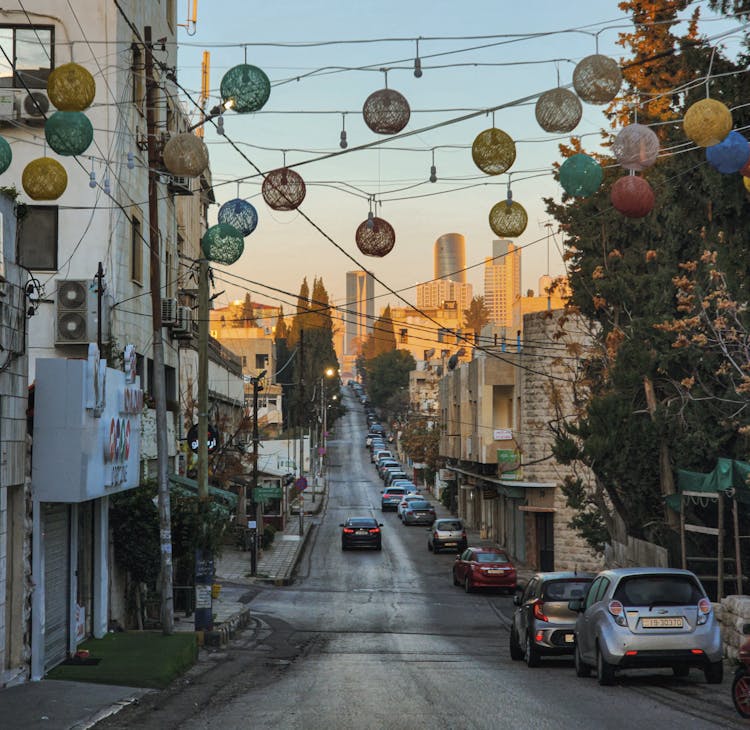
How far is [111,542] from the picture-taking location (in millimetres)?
24734

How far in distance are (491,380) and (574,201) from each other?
21.2 meters

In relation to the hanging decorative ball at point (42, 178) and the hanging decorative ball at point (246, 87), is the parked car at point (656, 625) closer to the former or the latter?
the hanging decorative ball at point (246, 87)

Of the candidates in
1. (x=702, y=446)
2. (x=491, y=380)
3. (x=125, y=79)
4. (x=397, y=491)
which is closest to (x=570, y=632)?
(x=702, y=446)

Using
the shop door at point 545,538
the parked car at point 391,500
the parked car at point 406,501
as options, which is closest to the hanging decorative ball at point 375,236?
the shop door at point 545,538

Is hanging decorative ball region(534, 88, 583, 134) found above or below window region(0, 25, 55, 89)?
below

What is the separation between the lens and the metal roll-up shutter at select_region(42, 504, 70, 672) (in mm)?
18328

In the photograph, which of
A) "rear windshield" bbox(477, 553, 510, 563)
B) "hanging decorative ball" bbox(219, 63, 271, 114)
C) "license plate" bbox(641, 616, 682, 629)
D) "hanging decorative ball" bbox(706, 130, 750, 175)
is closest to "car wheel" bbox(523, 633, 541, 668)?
"license plate" bbox(641, 616, 682, 629)

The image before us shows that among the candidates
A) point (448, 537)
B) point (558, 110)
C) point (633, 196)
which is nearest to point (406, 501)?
point (448, 537)

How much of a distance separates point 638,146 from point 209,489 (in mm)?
20645

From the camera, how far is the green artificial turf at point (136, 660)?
683 inches

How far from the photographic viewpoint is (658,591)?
641 inches

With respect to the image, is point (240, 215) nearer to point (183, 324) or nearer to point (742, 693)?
point (742, 693)

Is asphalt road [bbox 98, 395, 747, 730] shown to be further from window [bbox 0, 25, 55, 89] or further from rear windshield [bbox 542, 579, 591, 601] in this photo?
window [bbox 0, 25, 55, 89]

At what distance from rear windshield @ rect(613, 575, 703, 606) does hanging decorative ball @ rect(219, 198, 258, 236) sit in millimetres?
7642
